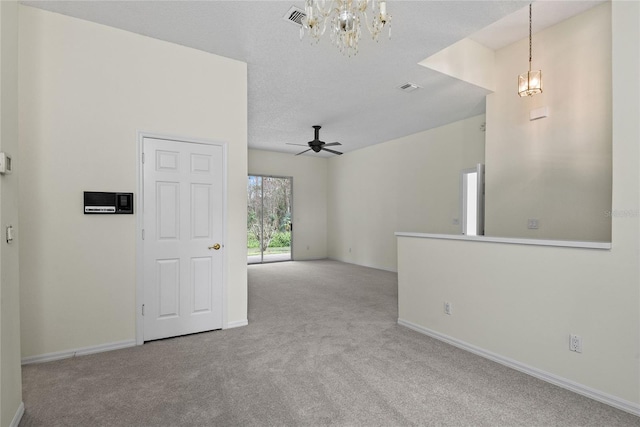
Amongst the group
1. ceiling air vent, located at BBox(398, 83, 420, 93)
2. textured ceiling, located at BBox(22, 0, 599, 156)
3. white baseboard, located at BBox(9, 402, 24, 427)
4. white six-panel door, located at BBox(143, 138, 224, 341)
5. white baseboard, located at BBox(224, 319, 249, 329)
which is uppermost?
textured ceiling, located at BBox(22, 0, 599, 156)

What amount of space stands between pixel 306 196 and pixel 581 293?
7.43 m

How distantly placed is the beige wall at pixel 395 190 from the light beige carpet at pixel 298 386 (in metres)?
3.54

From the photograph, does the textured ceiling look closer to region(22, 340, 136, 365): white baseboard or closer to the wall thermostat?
the wall thermostat

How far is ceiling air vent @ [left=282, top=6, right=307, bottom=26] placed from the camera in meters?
2.81

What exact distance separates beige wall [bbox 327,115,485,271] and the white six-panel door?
4.39 metres

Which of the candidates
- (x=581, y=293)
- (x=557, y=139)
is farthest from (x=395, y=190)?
(x=581, y=293)

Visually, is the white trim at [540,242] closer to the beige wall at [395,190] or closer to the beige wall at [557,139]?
the beige wall at [557,139]

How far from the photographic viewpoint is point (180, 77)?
337 centimetres

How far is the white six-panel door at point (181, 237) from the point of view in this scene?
3219 millimetres

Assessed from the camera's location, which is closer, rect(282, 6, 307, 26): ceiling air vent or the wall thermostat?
the wall thermostat

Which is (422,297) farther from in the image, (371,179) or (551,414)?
(371,179)

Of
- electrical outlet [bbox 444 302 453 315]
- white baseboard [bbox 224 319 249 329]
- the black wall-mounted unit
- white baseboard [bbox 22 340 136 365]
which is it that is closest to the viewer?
white baseboard [bbox 22 340 136 365]

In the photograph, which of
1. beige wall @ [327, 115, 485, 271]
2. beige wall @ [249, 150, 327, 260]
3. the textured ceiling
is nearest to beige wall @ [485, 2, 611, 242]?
the textured ceiling

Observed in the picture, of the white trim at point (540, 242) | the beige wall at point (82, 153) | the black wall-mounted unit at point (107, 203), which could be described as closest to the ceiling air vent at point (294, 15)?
the beige wall at point (82, 153)
